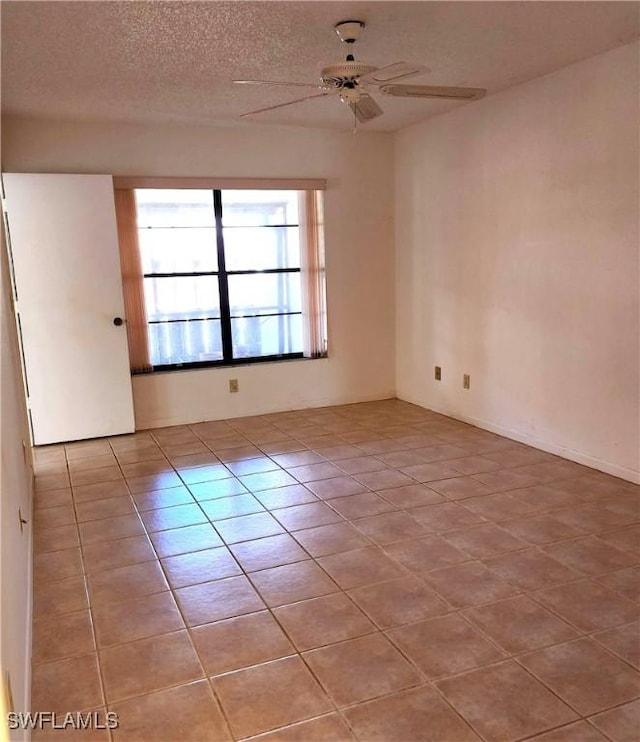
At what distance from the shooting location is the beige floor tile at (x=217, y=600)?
8.02 feet

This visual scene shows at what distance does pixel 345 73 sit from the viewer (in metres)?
2.85

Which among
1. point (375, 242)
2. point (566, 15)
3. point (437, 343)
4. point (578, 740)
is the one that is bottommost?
point (578, 740)

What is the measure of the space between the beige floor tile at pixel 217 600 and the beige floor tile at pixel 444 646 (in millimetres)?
601

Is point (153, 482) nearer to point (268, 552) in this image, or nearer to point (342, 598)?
point (268, 552)

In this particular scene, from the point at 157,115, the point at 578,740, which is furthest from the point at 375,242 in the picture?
the point at 578,740

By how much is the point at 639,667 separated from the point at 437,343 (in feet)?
11.5

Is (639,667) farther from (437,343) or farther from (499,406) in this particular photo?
(437,343)

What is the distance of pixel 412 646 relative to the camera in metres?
2.21

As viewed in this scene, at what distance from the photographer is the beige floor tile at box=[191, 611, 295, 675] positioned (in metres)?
2.17

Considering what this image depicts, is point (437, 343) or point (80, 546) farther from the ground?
point (437, 343)

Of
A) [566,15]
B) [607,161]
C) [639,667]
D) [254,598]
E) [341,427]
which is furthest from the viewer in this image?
[341,427]

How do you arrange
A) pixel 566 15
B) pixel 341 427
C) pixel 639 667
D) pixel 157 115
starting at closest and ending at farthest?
1. pixel 639 667
2. pixel 566 15
3. pixel 157 115
4. pixel 341 427

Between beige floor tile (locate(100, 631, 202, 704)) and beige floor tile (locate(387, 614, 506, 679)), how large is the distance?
732 millimetres

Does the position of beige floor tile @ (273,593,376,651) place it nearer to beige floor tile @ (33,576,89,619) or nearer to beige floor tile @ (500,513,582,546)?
beige floor tile @ (33,576,89,619)
